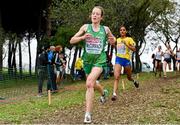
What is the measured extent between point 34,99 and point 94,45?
8.79m

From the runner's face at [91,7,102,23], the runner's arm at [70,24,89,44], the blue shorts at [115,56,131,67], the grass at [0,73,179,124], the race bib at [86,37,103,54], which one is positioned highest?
the runner's face at [91,7,102,23]

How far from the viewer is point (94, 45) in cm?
903

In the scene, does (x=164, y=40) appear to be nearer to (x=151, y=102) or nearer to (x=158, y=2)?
(x=158, y=2)

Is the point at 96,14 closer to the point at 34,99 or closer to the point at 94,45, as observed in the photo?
the point at 94,45

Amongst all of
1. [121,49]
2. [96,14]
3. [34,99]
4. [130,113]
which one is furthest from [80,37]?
[34,99]

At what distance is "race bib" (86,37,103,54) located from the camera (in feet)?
29.6

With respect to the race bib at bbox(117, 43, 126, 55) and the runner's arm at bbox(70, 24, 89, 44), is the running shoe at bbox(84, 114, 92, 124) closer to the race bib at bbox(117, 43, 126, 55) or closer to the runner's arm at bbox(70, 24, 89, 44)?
the runner's arm at bbox(70, 24, 89, 44)

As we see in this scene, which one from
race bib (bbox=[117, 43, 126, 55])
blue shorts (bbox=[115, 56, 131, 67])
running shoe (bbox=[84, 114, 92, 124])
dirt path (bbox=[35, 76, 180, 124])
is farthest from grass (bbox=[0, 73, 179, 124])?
race bib (bbox=[117, 43, 126, 55])

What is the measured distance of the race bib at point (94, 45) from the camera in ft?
29.6

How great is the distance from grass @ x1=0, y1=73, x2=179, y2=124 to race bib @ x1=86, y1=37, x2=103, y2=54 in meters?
1.55

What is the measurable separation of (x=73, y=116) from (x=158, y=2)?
3304 cm

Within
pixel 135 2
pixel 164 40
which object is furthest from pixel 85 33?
pixel 164 40

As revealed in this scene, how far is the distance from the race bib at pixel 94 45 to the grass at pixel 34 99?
155 centimetres

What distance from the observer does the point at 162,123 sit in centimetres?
886
